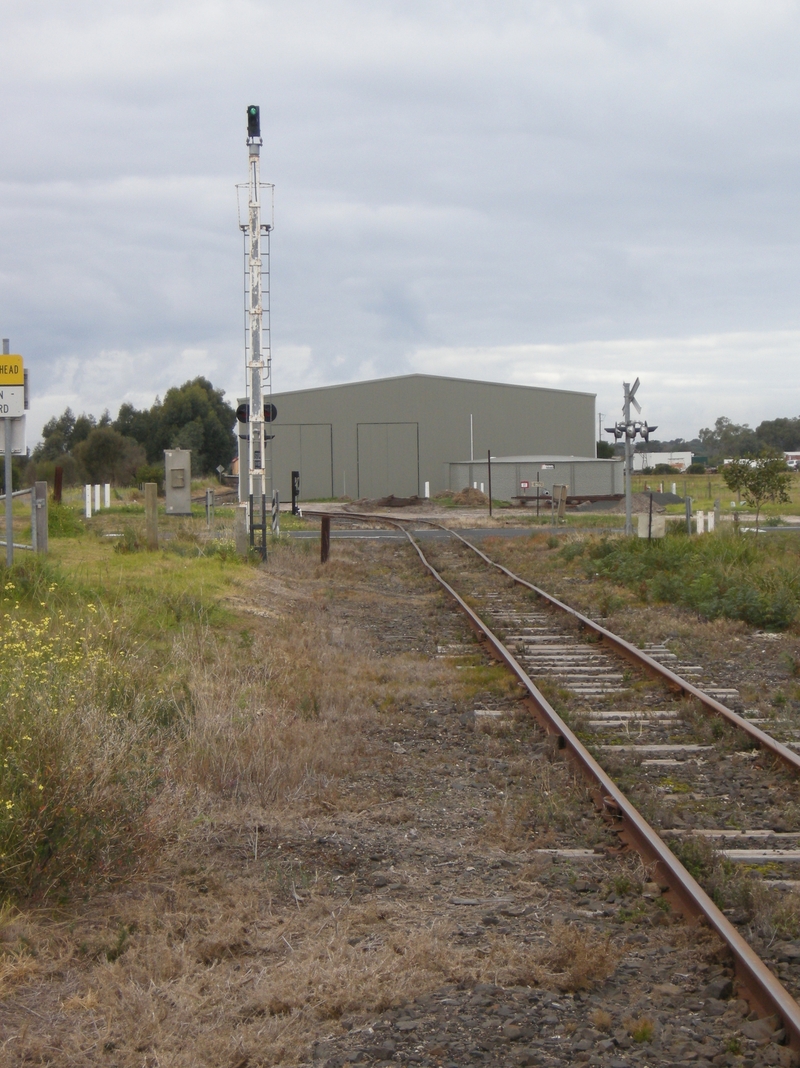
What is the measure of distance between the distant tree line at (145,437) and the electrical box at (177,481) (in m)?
69.0

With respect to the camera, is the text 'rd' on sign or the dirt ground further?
the text 'rd' on sign

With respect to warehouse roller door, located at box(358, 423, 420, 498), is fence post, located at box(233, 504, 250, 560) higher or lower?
lower

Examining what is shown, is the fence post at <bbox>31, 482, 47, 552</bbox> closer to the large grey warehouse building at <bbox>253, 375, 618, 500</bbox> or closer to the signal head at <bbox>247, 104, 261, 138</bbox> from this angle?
the signal head at <bbox>247, 104, 261, 138</bbox>

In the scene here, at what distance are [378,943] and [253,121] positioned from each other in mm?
20214

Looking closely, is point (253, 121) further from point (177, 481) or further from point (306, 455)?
point (306, 455)

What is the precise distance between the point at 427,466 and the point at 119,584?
4849cm

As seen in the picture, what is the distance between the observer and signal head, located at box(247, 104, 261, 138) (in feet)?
72.1

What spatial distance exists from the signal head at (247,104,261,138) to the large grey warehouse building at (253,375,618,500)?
37.6 metres

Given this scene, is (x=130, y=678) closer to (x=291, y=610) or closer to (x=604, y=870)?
(x=604, y=870)

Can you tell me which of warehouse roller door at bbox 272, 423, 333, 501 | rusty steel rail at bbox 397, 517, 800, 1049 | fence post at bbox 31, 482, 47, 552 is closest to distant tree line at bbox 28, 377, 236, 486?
warehouse roller door at bbox 272, 423, 333, 501

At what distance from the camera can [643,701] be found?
9.67 meters

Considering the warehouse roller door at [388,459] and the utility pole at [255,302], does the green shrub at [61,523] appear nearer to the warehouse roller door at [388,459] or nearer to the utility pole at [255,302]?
the utility pole at [255,302]

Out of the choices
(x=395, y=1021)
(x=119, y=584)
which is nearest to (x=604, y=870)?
(x=395, y=1021)

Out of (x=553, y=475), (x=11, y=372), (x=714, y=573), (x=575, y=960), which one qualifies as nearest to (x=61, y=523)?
(x=11, y=372)
